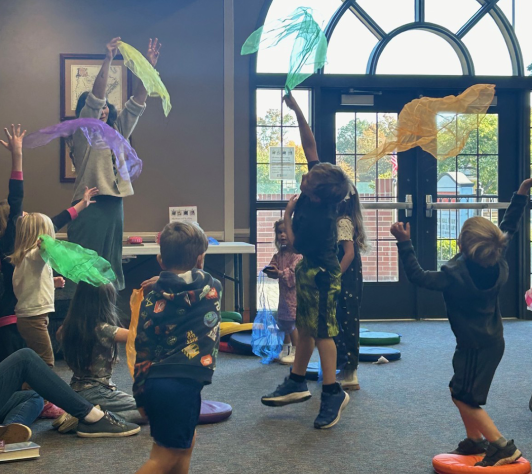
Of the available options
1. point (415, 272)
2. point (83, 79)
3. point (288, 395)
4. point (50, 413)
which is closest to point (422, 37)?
point (83, 79)

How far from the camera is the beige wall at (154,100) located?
5.57 meters

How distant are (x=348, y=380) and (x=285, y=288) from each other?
1.00 metres

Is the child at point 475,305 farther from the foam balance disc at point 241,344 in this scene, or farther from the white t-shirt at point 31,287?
the foam balance disc at point 241,344

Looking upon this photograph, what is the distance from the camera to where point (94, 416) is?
9.04ft

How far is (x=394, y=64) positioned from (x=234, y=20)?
148 cm

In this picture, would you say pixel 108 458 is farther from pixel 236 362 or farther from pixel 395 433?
pixel 236 362

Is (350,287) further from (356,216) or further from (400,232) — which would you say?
(400,232)

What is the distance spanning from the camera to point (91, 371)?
2934mm

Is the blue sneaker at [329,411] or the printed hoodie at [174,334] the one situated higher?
the printed hoodie at [174,334]

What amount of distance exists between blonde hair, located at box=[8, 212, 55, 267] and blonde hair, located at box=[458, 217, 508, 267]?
6.15ft

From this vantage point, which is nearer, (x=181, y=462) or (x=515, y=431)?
(x=181, y=462)

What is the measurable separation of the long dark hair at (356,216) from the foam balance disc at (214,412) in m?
1.09

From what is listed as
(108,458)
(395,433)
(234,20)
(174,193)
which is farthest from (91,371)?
(234,20)

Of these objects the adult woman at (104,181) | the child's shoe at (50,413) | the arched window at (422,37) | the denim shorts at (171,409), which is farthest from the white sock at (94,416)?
the arched window at (422,37)
